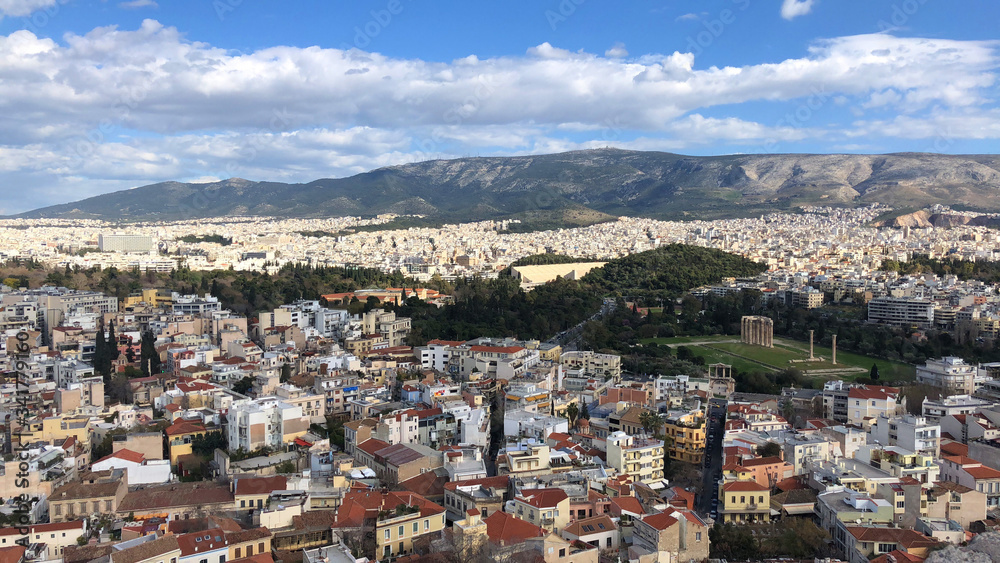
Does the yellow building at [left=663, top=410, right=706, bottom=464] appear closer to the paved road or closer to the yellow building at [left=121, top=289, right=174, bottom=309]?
the paved road

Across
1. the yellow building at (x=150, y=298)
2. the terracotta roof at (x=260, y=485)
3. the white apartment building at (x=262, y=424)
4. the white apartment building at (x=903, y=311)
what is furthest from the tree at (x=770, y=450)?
the yellow building at (x=150, y=298)

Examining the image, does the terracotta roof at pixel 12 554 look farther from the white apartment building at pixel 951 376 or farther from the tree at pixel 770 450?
the white apartment building at pixel 951 376

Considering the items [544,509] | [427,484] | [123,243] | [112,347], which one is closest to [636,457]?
[544,509]

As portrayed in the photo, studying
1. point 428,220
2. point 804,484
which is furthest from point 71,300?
point 428,220

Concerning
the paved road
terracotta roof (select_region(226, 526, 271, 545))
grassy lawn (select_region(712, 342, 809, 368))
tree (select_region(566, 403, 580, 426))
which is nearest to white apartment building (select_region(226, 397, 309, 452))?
terracotta roof (select_region(226, 526, 271, 545))

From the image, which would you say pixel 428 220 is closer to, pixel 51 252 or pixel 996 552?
pixel 51 252

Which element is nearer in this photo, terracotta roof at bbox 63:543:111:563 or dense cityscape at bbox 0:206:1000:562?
terracotta roof at bbox 63:543:111:563

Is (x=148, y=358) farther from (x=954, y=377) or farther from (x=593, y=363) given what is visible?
(x=954, y=377)
